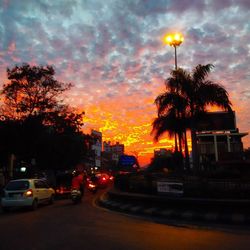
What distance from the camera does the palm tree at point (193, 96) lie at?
3291 centimetres

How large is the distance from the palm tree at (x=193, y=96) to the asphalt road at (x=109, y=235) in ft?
58.3

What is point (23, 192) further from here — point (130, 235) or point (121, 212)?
point (130, 235)

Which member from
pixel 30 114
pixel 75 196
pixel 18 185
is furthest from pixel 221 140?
pixel 18 185

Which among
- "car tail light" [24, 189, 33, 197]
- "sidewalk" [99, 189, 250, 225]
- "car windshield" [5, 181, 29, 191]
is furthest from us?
"car windshield" [5, 181, 29, 191]

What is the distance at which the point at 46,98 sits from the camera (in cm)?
4578

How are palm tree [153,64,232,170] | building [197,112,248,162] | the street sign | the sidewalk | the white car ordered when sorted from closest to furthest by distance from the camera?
the sidewalk → the street sign → the white car → palm tree [153,64,232,170] → building [197,112,248,162]

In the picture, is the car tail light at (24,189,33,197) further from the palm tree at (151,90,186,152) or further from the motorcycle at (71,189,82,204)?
the palm tree at (151,90,186,152)

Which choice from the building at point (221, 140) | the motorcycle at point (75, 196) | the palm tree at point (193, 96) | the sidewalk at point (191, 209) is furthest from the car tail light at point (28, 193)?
the building at point (221, 140)

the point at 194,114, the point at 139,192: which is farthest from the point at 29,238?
the point at 194,114

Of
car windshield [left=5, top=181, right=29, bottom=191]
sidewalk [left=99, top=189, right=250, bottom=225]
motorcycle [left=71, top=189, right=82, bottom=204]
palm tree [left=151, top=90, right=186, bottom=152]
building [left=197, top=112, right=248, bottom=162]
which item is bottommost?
sidewalk [left=99, top=189, right=250, bottom=225]

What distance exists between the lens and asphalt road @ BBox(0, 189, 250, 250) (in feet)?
35.4

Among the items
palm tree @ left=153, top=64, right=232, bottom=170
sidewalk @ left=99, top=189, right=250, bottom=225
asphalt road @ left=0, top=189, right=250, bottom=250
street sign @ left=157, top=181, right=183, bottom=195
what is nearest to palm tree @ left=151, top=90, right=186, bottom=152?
palm tree @ left=153, top=64, right=232, bottom=170

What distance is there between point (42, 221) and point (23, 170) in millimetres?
38187

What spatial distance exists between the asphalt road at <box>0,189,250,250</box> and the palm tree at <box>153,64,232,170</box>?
17.8 metres
